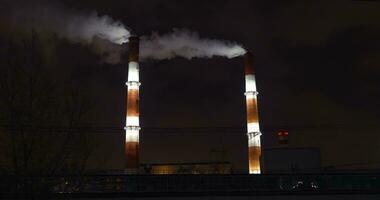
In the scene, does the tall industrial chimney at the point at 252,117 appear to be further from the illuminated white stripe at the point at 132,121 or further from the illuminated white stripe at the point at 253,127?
the illuminated white stripe at the point at 132,121

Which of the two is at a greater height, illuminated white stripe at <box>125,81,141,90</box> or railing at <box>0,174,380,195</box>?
illuminated white stripe at <box>125,81,141,90</box>

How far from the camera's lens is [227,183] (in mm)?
28047

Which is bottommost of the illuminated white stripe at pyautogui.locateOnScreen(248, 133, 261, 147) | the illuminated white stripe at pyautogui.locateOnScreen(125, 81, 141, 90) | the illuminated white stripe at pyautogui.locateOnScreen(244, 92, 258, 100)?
the illuminated white stripe at pyautogui.locateOnScreen(248, 133, 261, 147)

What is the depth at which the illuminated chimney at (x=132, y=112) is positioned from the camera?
4175 cm

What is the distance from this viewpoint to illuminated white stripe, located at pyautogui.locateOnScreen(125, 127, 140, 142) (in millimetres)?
42438

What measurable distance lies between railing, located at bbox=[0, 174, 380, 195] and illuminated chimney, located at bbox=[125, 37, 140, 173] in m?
13.8

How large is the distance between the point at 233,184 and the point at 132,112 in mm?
17289

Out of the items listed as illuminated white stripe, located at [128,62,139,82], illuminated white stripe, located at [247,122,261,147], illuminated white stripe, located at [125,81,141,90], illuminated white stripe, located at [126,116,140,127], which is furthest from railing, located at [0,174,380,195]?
illuminated white stripe, located at [128,62,139,82]

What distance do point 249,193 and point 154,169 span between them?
102 feet

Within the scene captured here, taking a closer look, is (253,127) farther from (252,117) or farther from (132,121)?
(132,121)

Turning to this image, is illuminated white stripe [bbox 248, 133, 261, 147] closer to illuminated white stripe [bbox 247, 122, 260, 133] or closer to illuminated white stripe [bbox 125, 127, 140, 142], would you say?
illuminated white stripe [bbox 247, 122, 260, 133]

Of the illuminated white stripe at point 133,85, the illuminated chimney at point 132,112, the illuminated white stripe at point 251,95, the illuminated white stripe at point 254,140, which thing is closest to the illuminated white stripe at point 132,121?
the illuminated chimney at point 132,112

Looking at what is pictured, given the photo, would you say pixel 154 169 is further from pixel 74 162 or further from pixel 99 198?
pixel 74 162

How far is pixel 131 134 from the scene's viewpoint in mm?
42469
